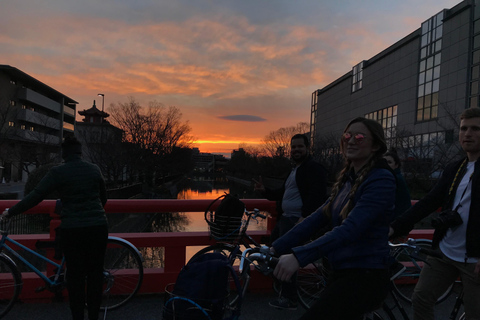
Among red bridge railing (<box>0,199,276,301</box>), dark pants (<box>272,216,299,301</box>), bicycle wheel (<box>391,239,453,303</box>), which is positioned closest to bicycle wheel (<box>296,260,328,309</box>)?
dark pants (<box>272,216,299,301</box>)

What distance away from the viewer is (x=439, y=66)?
43.0 metres

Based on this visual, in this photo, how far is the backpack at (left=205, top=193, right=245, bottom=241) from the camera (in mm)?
3305

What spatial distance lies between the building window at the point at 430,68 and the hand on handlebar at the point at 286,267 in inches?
1885

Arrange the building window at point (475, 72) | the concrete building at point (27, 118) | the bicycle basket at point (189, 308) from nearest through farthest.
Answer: the bicycle basket at point (189, 308) < the concrete building at point (27, 118) < the building window at point (475, 72)

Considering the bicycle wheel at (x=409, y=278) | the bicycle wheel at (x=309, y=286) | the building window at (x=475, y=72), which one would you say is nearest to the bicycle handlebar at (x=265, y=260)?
the bicycle wheel at (x=309, y=286)

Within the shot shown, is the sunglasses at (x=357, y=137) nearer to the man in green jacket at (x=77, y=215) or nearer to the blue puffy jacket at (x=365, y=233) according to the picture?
the blue puffy jacket at (x=365, y=233)

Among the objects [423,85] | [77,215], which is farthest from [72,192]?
[423,85]

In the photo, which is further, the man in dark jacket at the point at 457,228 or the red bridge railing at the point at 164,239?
the red bridge railing at the point at 164,239

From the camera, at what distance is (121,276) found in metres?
3.91

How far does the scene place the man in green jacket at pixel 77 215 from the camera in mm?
2984

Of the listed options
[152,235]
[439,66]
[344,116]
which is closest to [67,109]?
[344,116]

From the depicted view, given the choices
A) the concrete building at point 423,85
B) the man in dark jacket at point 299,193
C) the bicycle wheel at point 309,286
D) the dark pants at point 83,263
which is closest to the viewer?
the dark pants at point 83,263

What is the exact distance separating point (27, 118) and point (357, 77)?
54.8m

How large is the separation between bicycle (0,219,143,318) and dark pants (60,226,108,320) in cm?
27
